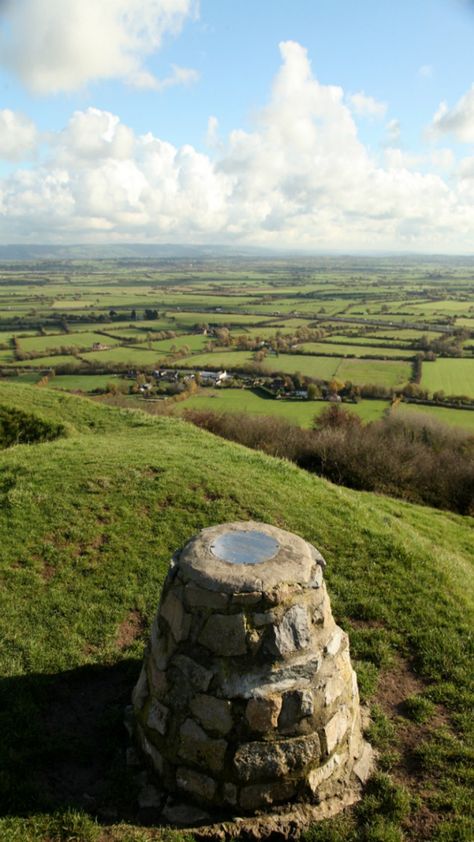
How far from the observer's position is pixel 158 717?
22.7 ft

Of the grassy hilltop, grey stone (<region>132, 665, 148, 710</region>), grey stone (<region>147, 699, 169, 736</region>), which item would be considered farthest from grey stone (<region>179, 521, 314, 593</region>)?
the grassy hilltop

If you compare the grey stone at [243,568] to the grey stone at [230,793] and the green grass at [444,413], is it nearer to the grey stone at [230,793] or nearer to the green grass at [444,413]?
the grey stone at [230,793]

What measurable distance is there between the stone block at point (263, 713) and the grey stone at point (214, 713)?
0.81ft

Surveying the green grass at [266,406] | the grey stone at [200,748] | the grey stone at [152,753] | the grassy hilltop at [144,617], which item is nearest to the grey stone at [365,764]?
the grassy hilltop at [144,617]

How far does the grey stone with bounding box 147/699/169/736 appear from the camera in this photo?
6.85m

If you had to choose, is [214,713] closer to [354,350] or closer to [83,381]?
[83,381]

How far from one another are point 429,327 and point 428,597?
88258mm

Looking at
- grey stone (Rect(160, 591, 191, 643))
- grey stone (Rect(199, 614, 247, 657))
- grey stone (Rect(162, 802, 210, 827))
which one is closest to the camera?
grey stone (Rect(162, 802, 210, 827))

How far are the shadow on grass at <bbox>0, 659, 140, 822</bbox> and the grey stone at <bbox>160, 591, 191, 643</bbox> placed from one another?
202 centimetres

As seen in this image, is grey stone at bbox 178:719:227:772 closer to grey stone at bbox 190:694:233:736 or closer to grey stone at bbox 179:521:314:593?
grey stone at bbox 190:694:233:736

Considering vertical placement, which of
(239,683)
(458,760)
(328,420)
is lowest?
(328,420)

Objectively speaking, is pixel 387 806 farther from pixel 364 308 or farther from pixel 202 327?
pixel 364 308

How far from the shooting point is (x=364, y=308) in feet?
401

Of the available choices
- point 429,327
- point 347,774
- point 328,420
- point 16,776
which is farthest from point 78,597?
point 429,327
